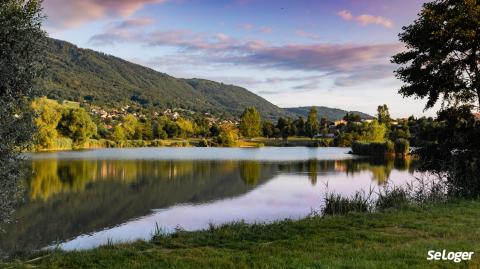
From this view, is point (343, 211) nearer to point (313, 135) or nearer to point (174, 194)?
point (174, 194)

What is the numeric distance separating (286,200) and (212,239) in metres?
15.2

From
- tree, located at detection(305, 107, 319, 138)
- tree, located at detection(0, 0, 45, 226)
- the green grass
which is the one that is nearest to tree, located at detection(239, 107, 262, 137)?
tree, located at detection(305, 107, 319, 138)

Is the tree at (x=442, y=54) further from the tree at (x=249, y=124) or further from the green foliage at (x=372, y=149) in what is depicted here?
the tree at (x=249, y=124)

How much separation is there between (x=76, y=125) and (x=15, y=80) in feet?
277

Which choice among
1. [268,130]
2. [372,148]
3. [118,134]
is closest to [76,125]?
[118,134]

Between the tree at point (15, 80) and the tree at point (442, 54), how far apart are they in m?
14.6

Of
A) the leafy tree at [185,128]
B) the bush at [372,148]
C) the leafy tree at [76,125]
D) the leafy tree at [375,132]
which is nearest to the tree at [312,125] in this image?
the leafy tree at [185,128]

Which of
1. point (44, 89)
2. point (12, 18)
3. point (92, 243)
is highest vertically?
point (12, 18)

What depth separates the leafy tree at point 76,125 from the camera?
8894 centimetres

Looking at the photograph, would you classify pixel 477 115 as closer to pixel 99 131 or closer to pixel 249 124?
pixel 99 131

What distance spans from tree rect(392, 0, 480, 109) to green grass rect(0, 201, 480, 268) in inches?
332

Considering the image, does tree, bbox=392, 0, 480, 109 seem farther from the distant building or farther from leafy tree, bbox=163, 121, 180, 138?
leafy tree, bbox=163, 121, 180, 138

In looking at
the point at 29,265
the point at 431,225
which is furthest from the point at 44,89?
the point at 431,225

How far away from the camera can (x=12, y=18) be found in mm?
10656
